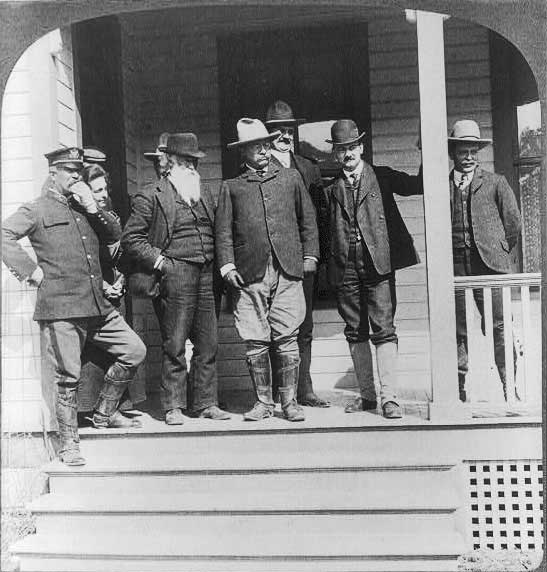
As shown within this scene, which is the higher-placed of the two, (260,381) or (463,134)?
(463,134)

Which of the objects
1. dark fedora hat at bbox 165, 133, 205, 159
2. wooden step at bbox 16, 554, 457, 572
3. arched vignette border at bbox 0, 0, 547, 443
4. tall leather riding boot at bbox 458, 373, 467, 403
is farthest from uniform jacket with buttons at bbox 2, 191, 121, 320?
tall leather riding boot at bbox 458, 373, 467, 403

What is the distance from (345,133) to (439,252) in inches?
37.5

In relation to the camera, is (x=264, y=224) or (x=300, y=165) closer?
(x=264, y=224)

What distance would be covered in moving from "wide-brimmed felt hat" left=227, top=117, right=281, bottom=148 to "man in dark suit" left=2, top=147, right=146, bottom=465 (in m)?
0.95

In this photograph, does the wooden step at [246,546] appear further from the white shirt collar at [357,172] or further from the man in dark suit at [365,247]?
the white shirt collar at [357,172]

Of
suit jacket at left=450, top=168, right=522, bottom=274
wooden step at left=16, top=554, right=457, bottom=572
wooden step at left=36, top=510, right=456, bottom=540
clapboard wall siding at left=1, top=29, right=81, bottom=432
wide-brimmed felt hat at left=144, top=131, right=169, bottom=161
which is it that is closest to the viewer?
wooden step at left=16, top=554, right=457, bottom=572

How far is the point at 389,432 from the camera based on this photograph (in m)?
Answer: 4.13

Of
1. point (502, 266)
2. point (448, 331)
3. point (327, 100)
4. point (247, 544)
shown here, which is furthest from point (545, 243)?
Answer: point (247, 544)

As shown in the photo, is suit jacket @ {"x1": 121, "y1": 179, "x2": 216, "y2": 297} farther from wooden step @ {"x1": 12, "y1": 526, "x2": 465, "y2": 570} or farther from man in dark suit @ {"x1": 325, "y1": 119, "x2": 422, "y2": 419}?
wooden step @ {"x1": 12, "y1": 526, "x2": 465, "y2": 570}

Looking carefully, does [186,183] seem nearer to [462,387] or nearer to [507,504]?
[462,387]

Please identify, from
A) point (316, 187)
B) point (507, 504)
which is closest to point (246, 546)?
point (507, 504)

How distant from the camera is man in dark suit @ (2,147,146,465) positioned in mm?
4078

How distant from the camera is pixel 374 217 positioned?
4.27m

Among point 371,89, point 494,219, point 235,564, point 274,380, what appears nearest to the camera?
point 235,564
